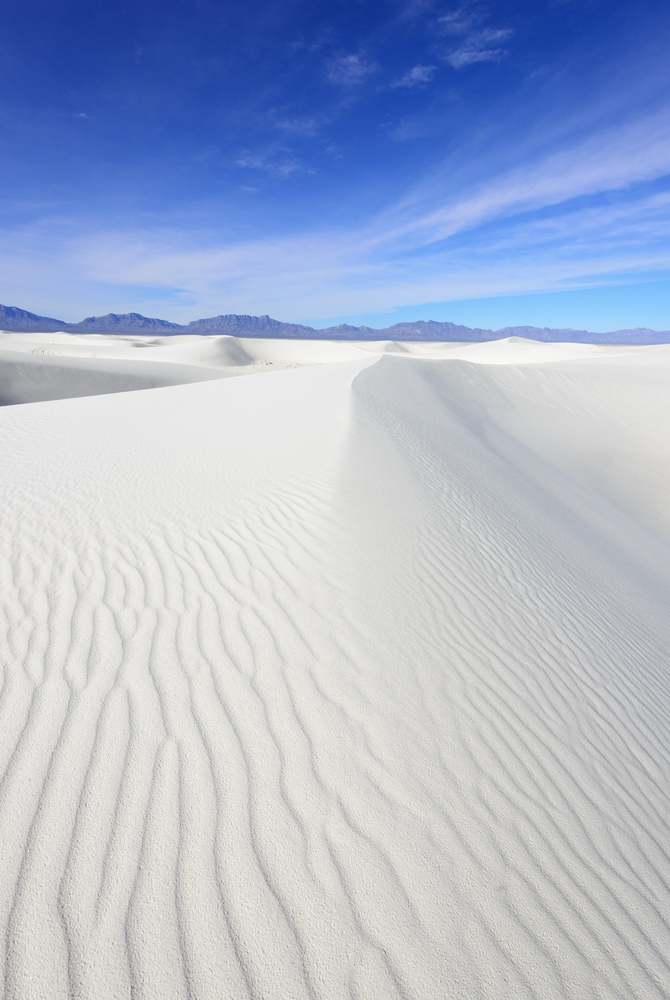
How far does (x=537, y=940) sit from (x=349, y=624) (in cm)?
169

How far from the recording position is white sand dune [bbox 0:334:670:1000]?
1674 mm

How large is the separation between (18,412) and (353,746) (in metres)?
11.5

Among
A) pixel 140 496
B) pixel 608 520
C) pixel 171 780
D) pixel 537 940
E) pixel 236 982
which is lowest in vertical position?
pixel 608 520

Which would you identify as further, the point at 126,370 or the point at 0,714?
the point at 126,370

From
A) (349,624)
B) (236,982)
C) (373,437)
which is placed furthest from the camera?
(373,437)

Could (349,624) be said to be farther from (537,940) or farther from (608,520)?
(608,520)

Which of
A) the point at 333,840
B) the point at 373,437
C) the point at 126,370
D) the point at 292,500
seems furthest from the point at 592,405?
the point at 126,370

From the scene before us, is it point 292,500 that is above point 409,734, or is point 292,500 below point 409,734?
above

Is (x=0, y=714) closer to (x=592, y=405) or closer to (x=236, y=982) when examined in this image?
(x=236, y=982)

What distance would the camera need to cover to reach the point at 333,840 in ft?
6.42

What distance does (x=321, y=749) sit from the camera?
231 cm

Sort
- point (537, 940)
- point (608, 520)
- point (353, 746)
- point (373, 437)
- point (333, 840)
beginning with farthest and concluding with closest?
point (608, 520) < point (373, 437) < point (353, 746) < point (333, 840) < point (537, 940)

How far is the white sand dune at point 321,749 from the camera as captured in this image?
1674 millimetres

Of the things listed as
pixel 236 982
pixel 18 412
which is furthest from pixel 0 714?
pixel 18 412
